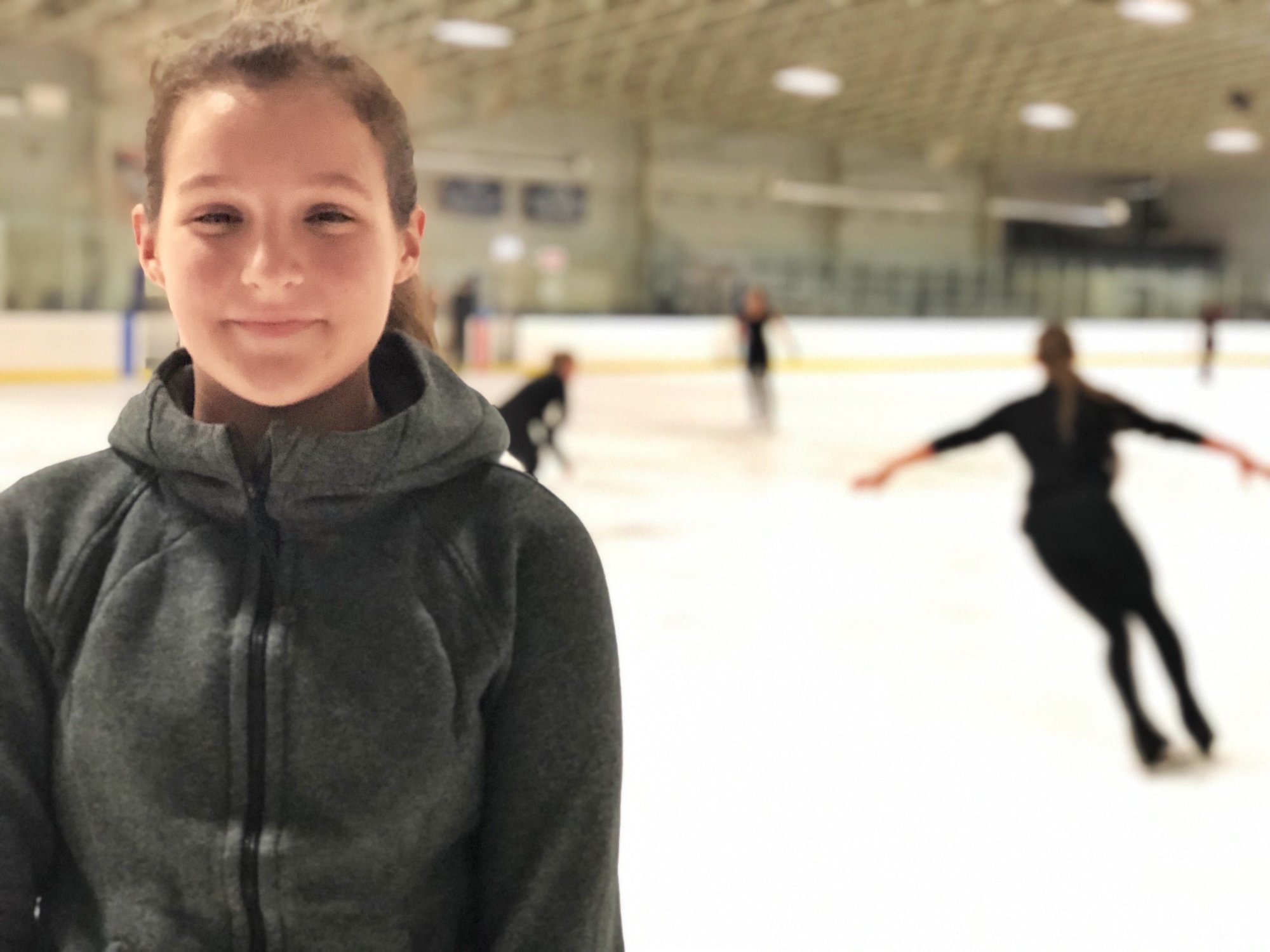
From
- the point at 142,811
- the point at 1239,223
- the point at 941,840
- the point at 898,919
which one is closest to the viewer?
the point at 142,811

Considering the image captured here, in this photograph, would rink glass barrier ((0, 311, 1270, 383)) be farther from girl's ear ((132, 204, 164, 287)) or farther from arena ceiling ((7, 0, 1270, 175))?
girl's ear ((132, 204, 164, 287))

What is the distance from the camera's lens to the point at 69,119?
1778 centimetres

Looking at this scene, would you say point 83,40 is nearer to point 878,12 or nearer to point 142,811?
Result: point 878,12

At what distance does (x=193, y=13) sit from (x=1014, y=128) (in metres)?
15.6

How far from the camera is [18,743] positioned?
891 millimetres

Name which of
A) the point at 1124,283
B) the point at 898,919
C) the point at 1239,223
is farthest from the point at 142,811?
the point at 1239,223

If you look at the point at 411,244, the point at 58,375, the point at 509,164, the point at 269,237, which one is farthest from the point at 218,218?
the point at 509,164

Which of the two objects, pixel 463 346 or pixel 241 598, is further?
pixel 463 346

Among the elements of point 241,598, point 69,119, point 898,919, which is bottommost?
point 898,919

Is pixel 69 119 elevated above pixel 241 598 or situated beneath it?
elevated above

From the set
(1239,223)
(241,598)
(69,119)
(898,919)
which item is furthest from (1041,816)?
(1239,223)

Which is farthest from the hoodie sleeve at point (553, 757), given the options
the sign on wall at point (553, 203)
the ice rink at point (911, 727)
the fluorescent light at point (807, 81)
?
the sign on wall at point (553, 203)

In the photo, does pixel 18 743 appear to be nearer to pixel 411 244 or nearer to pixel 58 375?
pixel 411 244

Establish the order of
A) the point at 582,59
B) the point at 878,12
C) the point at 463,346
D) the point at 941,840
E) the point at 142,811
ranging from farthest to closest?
the point at 582,59
the point at 463,346
the point at 878,12
the point at 941,840
the point at 142,811
